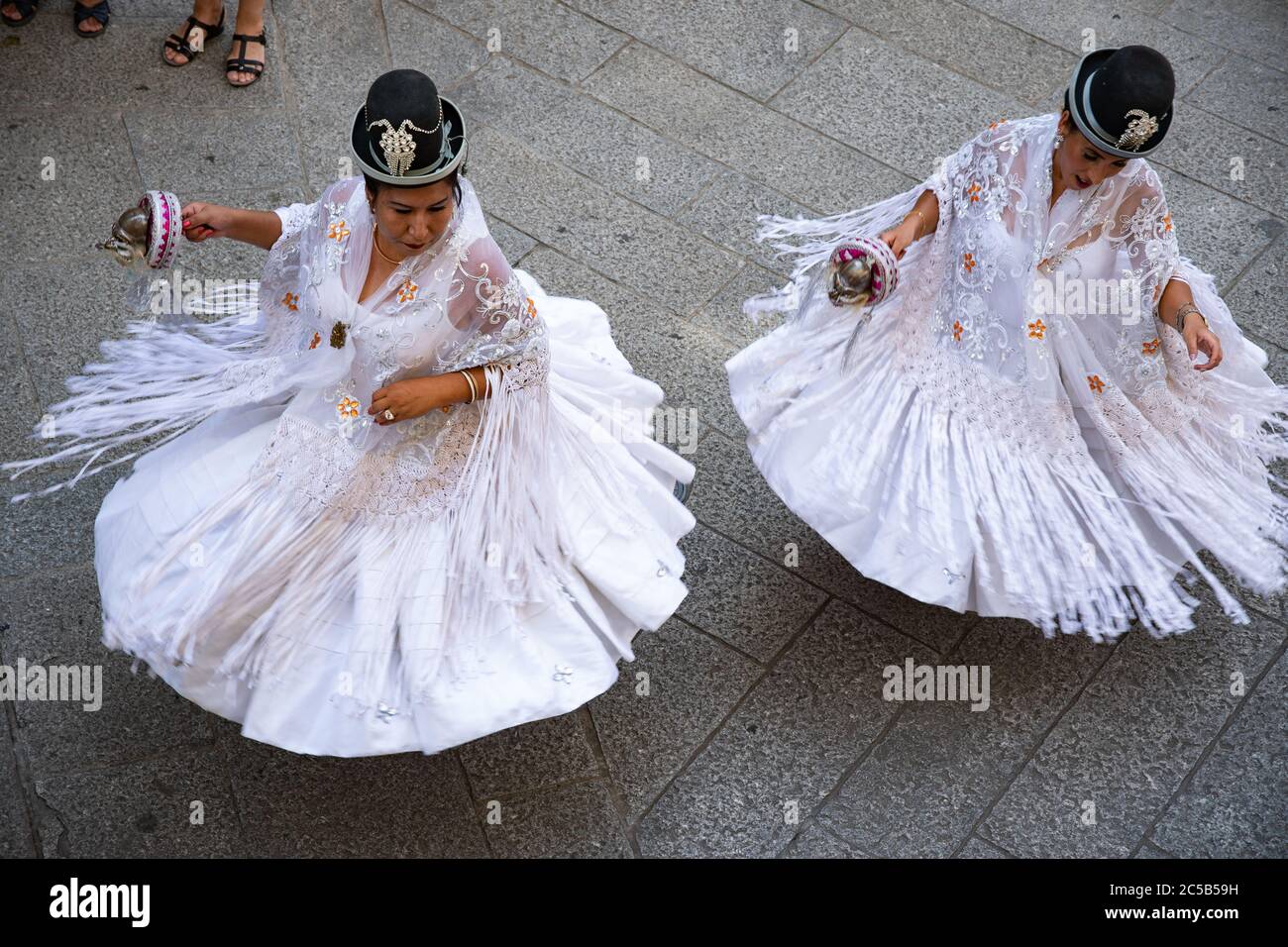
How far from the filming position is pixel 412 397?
3143 millimetres

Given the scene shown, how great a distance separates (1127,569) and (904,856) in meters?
0.99

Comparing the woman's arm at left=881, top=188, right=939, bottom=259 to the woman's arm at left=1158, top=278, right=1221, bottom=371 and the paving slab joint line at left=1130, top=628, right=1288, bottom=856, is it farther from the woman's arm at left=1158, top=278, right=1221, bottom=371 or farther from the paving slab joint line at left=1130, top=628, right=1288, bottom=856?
the paving slab joint line at left=1130, top=628, right=1288, bottom=856

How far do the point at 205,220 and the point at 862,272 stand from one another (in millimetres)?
1644

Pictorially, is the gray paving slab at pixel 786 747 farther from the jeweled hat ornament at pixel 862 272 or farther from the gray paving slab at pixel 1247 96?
the gray paving slab at pixel 1247 96

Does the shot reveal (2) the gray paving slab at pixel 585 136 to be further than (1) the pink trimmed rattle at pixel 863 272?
Yes

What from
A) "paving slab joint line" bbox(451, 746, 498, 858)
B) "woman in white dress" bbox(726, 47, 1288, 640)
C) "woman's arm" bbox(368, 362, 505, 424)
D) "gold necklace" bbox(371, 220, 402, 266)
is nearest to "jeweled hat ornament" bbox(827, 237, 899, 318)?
"woman in white dress" bbox(726, 47, 1288, 640)

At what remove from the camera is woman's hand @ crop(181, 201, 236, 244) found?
3246mm

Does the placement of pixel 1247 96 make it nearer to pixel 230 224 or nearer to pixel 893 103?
pixel 893 103

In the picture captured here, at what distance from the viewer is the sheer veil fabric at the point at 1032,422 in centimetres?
369

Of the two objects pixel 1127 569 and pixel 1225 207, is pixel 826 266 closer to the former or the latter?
pixel 1127 569

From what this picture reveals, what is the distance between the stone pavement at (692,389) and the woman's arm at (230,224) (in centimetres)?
124

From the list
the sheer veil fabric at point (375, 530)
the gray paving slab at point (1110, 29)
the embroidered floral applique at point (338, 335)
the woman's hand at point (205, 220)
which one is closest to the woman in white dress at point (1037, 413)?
the sheer veil fabric at point (375, 530)

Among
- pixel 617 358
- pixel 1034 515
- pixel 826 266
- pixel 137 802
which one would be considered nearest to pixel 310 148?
pixel 617 358

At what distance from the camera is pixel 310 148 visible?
5230mm
